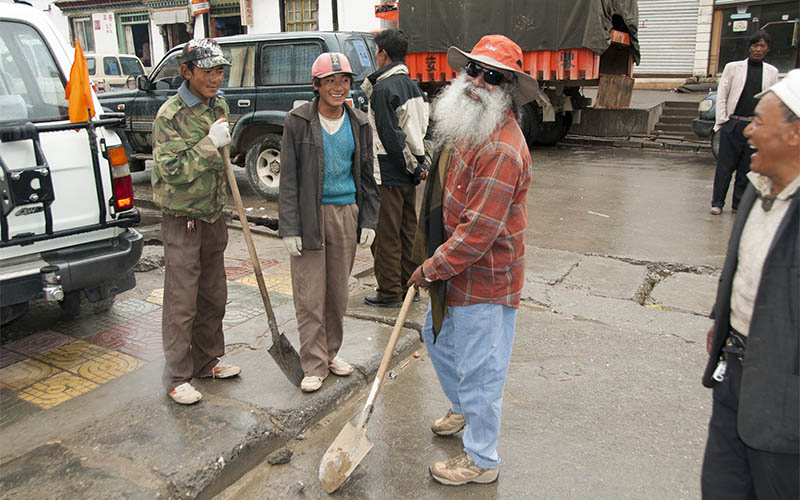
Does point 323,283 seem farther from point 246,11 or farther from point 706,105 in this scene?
point 246,11

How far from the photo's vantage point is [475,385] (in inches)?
105

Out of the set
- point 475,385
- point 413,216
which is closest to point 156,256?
point 413,216

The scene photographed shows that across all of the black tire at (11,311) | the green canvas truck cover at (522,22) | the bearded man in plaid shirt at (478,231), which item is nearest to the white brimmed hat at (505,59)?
the bearded man in plaid shirt at (478,231)

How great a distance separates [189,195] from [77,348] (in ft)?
5.34

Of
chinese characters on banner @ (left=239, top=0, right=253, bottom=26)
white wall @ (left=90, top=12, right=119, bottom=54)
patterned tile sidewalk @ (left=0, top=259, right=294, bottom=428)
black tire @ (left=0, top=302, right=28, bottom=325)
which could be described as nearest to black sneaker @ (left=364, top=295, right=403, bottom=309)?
patterned tile sidewalk @ (left=0, top=259, right=294, bottom=428)

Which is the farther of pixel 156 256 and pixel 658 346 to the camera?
pixel 156 256

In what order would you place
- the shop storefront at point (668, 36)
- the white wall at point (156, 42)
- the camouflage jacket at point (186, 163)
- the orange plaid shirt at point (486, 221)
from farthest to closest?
the white wall at point (156, 42)
the shop storefront at point (668, 36)
the camouflage jacket at point (186, 163)
the orange plaid shirt at point (486, 221)

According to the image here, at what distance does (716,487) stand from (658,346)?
2.30m

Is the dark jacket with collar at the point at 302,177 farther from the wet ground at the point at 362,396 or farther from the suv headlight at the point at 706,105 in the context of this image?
the suv headlight at the point at 706,105

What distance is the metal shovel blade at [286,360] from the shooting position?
3445 millimetres

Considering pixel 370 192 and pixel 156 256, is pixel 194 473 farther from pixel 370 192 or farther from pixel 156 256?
pixel 156 256

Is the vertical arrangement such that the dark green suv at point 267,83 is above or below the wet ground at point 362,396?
above

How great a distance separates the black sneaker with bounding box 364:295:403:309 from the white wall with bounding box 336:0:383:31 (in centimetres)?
1692

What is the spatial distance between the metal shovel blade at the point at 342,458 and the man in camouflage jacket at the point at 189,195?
3.07 feet
